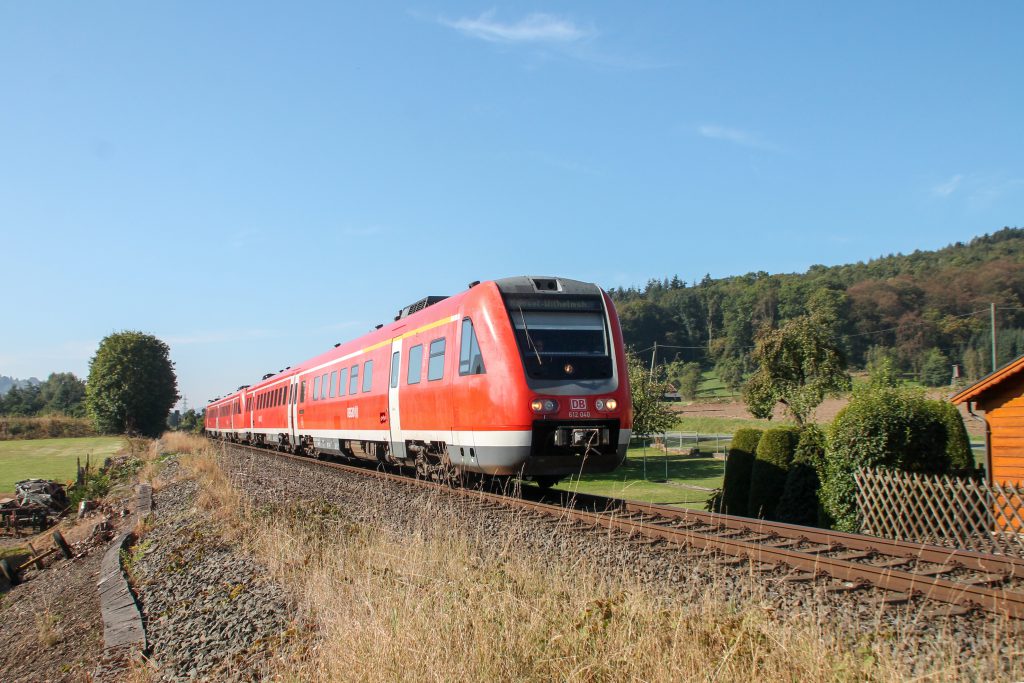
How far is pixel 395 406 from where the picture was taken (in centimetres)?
1442

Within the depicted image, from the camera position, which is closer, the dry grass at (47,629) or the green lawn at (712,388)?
the dry grass at (47,629)

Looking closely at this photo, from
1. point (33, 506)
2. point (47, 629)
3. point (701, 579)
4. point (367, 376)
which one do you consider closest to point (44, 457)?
point (33, 506)

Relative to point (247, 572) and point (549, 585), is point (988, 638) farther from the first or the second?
point (247, 572)

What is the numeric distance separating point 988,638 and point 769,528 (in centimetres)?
367

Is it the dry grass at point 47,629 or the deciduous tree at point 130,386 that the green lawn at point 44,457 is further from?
the dry grass at point 47,629

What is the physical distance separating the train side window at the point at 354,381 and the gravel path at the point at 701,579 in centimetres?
496

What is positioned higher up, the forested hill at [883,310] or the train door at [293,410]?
the forested hill at [883,310]

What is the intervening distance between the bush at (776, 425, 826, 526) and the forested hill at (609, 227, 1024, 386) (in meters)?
50.6

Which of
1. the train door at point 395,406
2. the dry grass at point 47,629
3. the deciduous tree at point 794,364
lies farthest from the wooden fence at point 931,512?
the deciduous tree at point 794,364

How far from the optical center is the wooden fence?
986 cm

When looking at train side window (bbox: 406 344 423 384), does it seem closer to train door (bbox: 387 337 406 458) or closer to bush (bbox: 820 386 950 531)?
train door (bbox: 387 337 406 458)

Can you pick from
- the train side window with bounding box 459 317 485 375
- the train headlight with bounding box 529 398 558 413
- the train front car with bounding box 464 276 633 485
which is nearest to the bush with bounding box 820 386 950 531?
the train front car with bounding box 464 276 633 485

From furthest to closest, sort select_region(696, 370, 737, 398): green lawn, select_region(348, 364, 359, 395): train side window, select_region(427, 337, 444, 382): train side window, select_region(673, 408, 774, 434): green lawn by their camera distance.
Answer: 1. select_region(696, 370, 737, 398): green lawn
2. select_region(673, 408, 774, 434): green lawn
3. select_region(348, 364, 359, 395): train side window
4. select_region(427, 337, 444, 382): train side window

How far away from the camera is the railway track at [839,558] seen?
5418 millimetres
